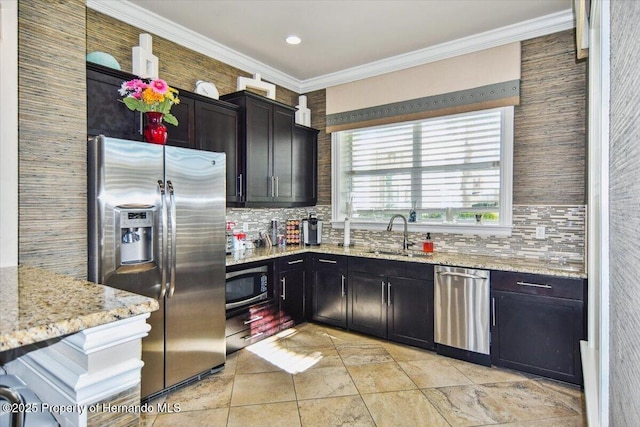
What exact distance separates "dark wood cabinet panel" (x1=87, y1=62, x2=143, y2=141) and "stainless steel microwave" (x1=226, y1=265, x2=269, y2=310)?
4.65 ft

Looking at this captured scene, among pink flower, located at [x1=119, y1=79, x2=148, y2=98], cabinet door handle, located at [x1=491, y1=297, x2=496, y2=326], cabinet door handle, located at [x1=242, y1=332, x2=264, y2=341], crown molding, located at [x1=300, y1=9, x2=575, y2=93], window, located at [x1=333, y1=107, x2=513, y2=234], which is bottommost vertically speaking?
cabinet door handle, located at [x1=242, y1=332, x2=264, y2=341]

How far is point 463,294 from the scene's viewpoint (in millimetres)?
3148

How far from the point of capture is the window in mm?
3547

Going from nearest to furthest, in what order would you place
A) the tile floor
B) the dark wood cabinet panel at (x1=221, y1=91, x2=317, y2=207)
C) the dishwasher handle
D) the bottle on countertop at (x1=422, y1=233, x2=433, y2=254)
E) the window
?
the tile floor, the dishwasher handle, the window, the dark wood cabinet panel at (x1=221, y1=91, x2=317, y2=207), the bottle on countertop at (x1=422, y1=233, x2=433, y2=254)

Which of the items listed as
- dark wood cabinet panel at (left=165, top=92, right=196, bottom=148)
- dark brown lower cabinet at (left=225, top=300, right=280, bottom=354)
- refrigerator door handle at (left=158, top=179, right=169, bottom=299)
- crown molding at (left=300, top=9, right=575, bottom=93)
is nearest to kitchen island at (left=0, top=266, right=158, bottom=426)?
refrigerator door handle at (left=158, top=179, right=169, bottom=299)

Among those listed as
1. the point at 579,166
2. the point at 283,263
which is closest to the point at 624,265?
the point at 579,166

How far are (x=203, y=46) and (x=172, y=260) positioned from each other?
223 cm

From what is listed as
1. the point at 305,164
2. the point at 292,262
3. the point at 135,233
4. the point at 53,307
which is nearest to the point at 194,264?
the point at 135,233

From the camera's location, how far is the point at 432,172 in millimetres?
3967

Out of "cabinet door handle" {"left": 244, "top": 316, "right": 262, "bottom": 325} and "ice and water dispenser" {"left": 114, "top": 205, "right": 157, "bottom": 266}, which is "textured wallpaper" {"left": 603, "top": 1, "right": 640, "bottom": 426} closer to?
"ice and water dispenser" {"left": 114, "top": 205, "right": 157, "bottom": 266}

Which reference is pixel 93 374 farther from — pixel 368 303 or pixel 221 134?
pixel 368 303

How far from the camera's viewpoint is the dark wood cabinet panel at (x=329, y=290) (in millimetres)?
3936

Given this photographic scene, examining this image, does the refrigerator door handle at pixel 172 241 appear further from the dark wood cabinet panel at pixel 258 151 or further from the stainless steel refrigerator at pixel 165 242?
the dark wood cabinet panel at pixel 258 151

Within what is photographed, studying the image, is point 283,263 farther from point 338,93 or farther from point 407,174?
point 338,93
